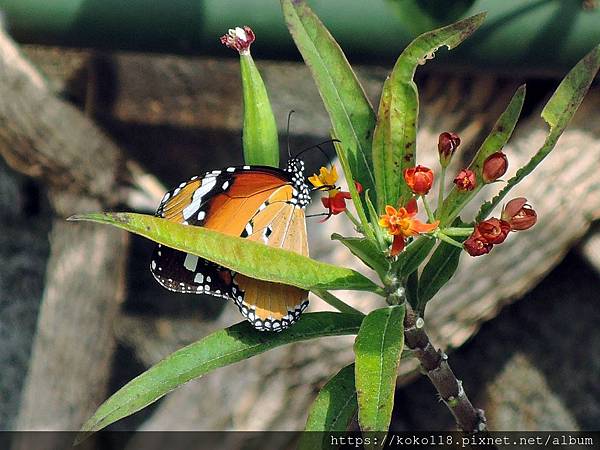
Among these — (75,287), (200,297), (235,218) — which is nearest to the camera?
(235,218)

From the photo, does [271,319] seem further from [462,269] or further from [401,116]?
[462,269]

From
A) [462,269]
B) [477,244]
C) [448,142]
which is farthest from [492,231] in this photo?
→ [462,269]

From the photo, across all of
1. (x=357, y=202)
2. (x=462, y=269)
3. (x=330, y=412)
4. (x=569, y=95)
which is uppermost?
(x=569, y=95)

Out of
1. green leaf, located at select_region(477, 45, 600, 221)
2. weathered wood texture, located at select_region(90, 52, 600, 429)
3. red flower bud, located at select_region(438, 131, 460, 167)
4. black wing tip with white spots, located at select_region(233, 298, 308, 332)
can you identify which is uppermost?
green leaf, located at select_region(477, 45, 600, 221)

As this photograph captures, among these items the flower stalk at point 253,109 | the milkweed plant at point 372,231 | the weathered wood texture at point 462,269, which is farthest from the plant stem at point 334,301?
the weathered wood texture at point 462,269

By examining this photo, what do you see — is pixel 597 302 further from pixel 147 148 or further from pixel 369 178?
pixel 147 148

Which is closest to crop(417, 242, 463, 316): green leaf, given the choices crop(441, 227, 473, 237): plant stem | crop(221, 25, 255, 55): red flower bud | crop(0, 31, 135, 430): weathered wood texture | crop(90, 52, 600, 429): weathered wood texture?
crop(441, 227, 473, 237): plant stem

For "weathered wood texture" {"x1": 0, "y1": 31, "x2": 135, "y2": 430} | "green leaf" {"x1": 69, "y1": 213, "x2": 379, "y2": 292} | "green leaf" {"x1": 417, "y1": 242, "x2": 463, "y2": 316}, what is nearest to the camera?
"green leaf" {"x1": 69, "y1": 213, "x2": 379, "y2": 292}

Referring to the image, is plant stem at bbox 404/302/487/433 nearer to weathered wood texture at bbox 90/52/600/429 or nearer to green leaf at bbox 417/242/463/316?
green leaf at bbox 417/242/463/316
